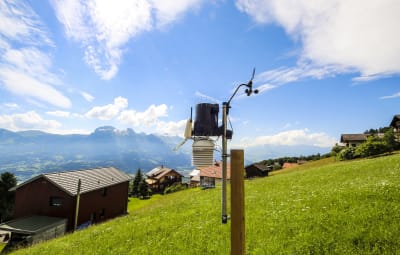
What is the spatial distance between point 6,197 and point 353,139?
8733 cm

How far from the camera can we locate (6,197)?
40719 mm

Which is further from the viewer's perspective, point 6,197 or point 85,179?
point 6,197

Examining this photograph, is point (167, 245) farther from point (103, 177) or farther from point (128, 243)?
point (103, 177)

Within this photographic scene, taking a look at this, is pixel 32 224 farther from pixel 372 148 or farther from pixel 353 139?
pixel 353 139

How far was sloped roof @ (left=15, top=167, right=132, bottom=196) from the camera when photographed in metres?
25.4

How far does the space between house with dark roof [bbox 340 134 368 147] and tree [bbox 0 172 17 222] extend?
83.5 meters

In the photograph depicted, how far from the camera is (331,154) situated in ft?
168

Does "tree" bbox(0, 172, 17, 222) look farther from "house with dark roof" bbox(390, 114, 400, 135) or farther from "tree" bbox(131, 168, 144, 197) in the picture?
"house with dark roof" bbox(390, 114, 400, 135)

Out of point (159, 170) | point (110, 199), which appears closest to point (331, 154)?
point (110, 199)

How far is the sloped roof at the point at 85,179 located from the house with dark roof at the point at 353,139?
6397 centimetres

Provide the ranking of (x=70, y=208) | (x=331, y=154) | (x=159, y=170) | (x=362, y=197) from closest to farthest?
1. (x=362, y=197)
2. (x=70, y=208)
3. (x=331, y=154)
4. (x=159, y=170)

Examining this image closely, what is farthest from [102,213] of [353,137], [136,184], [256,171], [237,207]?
[353,137]

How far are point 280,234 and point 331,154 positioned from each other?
54.0m

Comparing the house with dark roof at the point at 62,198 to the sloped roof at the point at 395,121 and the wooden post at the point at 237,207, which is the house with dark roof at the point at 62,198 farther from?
the sloped roof at the point at 395,121
